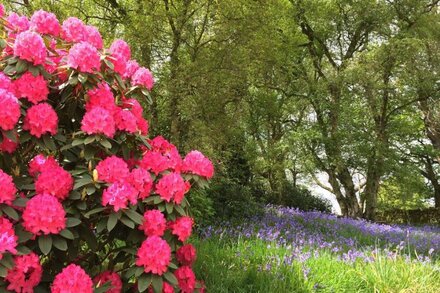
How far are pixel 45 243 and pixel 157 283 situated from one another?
26.1 inches

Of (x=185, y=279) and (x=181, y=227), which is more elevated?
(x=181, y=227)

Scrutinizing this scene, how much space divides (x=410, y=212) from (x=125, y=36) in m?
19.7

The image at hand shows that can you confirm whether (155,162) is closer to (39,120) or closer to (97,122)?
(97,122)

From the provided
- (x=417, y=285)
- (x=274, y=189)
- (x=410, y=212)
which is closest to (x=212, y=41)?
(x=417, y=285)

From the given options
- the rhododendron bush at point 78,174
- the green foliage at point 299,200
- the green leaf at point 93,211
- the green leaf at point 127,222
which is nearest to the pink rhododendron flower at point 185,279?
the rhododendron bush at point 78,174

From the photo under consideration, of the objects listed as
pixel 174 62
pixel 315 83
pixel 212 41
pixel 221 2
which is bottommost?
pixel 174 62

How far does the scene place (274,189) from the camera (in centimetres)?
1633

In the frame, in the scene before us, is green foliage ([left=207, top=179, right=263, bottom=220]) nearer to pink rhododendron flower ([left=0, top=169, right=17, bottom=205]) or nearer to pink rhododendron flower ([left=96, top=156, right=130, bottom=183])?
pink rhododendron flower ([left=96, top=156, right=130, bottom=183])

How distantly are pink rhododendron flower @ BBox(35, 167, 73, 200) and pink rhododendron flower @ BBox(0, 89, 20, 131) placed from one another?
332 mm

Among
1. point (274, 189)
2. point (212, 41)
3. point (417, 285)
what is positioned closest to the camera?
point (417, 285)

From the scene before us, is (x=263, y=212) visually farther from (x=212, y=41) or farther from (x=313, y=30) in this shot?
(x=313, y=30)

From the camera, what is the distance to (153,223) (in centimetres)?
262

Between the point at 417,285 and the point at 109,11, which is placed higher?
the point at 109,11

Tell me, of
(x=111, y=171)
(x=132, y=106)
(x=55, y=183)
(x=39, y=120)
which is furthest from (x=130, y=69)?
(x=55, y=183)
